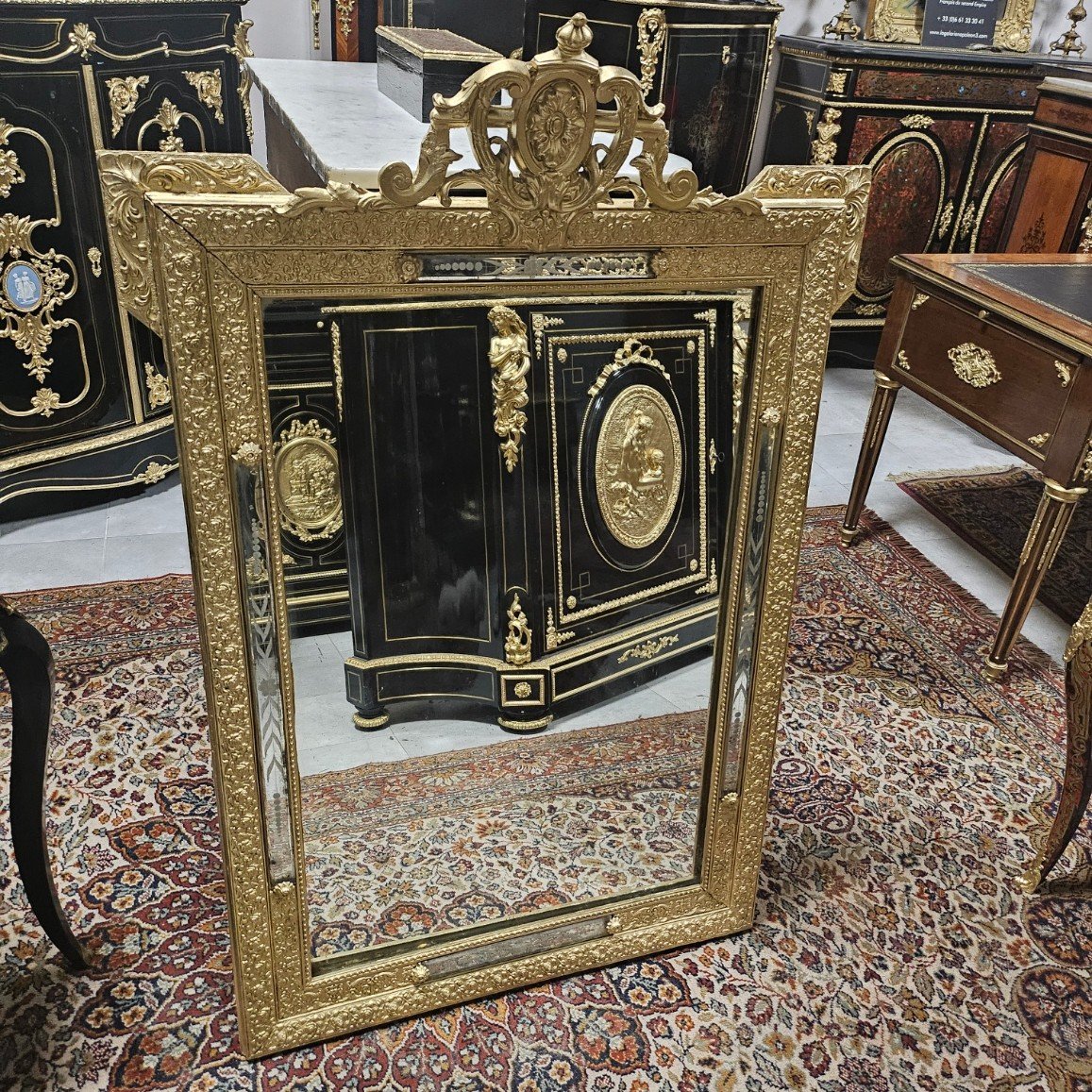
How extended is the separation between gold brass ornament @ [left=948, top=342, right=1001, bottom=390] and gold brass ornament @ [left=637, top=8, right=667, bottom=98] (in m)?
1.32

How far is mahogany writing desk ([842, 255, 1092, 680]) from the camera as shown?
2.45 m

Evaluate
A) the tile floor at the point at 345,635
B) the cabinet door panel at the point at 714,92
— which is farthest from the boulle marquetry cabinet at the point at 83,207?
Result: the cabinet door panel at the point at 714,92

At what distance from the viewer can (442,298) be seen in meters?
1.29

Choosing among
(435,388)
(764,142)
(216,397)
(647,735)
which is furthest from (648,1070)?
(764,142)

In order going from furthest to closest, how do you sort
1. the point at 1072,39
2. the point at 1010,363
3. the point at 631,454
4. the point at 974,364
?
the point at 1072,39
the point at 974,364
the point at 1010,363
the point at 631,454

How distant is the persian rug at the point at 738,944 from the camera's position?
1.61 metres

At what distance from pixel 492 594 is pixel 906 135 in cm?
357

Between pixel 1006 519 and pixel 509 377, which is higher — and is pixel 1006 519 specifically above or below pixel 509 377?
below

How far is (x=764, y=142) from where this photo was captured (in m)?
4.68

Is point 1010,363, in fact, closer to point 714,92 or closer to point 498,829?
point 714,92

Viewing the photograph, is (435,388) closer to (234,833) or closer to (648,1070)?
(234,833)

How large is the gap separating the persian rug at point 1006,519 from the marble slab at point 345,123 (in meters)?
1.87

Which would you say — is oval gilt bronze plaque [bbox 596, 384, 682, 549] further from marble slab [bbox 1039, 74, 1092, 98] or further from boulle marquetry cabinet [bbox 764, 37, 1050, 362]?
marble slab [bbox 1039, 74, 1092, 98]

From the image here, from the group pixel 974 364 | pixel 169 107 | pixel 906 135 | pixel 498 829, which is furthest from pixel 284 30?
pixel 498 829
